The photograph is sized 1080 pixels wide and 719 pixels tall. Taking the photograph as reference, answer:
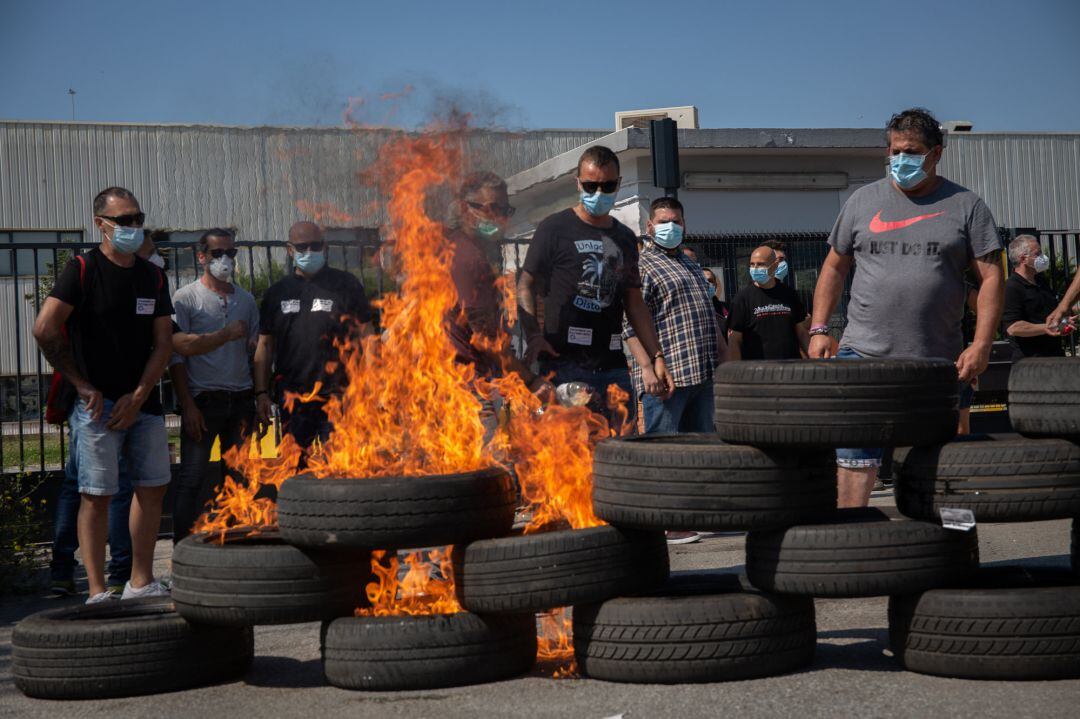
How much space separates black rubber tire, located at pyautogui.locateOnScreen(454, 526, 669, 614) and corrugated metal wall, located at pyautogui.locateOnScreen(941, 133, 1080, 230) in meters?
34.7

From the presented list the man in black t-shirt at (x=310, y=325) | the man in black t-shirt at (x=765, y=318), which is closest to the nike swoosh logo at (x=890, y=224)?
the man in black t-shirt at (x=310, y=325)

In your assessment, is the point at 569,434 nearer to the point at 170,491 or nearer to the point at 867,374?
the point at 867,374

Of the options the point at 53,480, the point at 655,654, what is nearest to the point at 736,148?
the point at 53,480

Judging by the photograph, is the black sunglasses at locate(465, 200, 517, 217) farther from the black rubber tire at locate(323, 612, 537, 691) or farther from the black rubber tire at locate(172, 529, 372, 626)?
the black rubber tire at locate(323, 612, 537, 691)

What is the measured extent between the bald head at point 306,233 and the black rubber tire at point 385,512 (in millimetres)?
3241

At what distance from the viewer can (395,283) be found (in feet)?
20.1

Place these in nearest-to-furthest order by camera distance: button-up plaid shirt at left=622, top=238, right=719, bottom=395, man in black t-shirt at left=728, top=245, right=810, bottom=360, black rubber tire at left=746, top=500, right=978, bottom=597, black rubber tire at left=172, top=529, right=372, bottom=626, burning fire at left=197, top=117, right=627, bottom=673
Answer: black rubber tire at left=746, top=500, right=978, bottom=597 → black rubber tire at left=172, top=529, right=372, bottom=626 → burning fire at left=197, top=117, right=627, bottom=673 → button-up plaid shirt at left=622, top=238, right=719, bottom=395 → man in black t-shirt at left=728, top=245, right=810, bottom=360

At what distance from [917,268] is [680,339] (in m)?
2.49

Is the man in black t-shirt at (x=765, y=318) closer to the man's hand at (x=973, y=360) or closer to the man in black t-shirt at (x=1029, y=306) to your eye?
the man in black t-shirt at (x=1029, y=306)

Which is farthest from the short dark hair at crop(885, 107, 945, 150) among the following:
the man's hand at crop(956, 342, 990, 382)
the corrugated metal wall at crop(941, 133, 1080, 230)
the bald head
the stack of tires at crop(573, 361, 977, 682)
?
the corrugated metal wall at crop(941, 133, 1080, 230)

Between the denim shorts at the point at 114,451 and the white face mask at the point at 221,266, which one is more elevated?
the white face mask at the point at 221,266

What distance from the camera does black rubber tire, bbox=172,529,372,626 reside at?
452 cm

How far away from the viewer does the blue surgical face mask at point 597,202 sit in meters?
6.30

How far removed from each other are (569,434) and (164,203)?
1139 inches
